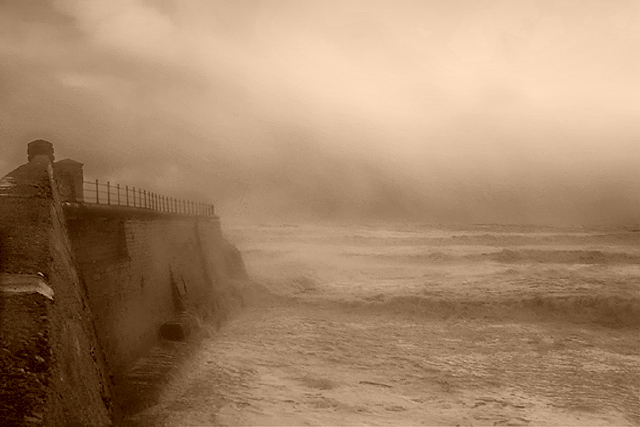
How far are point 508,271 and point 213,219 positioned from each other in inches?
766

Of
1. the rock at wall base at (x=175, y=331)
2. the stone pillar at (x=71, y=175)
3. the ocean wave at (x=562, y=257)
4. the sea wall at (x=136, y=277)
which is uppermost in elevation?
the stone pillar at (x=71, y=175)

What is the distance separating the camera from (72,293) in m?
6.92

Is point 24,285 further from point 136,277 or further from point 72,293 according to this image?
point 136,277

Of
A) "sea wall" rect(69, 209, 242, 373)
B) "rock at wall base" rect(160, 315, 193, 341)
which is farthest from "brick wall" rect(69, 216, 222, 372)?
"rock at wall base" rect(160, 315, 193, 341)

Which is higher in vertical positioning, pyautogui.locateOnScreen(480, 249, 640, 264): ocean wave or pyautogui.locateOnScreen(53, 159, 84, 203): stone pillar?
pyautogui.locateOnScreen(53, 159, 84, 203): stone pillar

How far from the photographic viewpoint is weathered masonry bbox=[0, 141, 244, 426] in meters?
4.86

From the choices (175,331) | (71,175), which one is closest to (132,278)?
(175,331)

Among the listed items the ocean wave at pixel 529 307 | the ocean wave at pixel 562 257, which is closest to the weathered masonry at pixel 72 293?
the ocean wave at pixel 529 307

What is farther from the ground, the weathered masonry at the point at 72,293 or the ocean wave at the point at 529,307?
the weathered masonry at the point at 72,293

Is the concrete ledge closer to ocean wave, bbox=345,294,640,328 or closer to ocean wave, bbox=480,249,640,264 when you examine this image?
ocean wave, bbox=345,294,640,328

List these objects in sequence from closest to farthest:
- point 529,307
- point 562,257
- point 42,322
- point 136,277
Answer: point 42,322 < point 136,277 < point 529,307 < point 562,257

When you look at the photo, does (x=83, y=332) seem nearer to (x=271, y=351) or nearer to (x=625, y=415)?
(x=271, y=351)

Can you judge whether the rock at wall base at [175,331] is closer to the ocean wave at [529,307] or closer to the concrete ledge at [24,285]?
the concrete ledge at [24,285]

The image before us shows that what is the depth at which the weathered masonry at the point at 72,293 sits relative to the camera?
16.0 feet
